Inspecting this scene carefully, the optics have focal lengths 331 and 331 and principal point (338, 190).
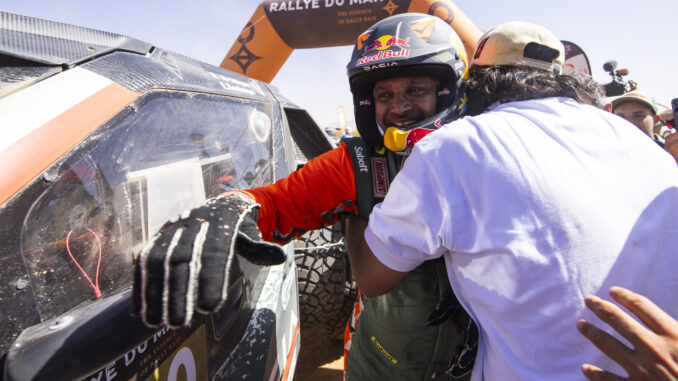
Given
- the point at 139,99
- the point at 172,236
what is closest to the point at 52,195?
the point at 172,236

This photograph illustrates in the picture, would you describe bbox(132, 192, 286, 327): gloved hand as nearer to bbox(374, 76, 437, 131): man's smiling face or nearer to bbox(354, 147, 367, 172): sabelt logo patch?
bbox(354, 147, 367, 172): sabelt logo patch

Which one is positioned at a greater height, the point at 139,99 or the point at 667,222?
the point at 139,99

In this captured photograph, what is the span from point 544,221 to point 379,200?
2.60 feet

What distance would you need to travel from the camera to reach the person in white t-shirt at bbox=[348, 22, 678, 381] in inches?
25.5

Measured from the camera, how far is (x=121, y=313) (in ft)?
2.01

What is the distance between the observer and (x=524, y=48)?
116 centimetres

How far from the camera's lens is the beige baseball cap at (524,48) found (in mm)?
1140

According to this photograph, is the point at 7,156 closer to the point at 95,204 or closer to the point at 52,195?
the point at 52,195

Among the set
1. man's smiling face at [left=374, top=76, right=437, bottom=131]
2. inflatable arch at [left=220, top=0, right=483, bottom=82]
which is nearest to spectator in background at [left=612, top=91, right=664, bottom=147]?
inflatable arch at [left=220, top=0, right=483, bottom=82]

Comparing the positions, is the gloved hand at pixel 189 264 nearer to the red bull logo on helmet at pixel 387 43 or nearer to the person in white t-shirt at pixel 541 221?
the person in white t-shirt at pixel 541 221

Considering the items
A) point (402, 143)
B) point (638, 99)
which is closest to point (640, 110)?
point (638, 99)

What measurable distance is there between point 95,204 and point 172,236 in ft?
0.96

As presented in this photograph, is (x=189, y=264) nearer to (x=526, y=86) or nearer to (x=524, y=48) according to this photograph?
(x=526, y=86)

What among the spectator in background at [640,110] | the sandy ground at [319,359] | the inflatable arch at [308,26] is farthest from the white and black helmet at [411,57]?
the inflatable arch at [308,26]
